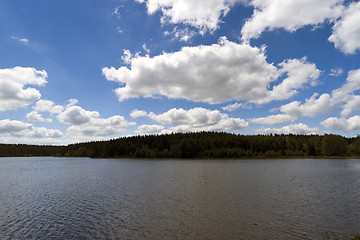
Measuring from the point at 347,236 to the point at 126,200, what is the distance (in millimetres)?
26588

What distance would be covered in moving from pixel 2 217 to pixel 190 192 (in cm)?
2594

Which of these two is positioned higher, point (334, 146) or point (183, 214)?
point (334, 146)

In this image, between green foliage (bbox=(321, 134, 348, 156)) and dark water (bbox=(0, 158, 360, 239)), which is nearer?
dark water (bbox=(0, 158, 360, 239))

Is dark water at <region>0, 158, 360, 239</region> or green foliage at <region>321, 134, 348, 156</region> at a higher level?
green foliage at <region>321, 134, 348, 156</region>

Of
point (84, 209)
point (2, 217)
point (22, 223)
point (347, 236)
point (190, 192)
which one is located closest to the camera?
point (347, 236)

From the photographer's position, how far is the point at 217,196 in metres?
34.0

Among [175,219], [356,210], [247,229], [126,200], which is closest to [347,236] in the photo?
[247,229]

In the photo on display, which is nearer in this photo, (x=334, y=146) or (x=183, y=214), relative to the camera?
(x=183, y=214)

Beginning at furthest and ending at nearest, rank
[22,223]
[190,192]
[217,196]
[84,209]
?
1. [190,192]
2. [217,196]
3. [84,209]
4. [22,223]

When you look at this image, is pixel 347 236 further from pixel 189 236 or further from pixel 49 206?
pixel 49 206

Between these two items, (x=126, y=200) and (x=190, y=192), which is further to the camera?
(x=190, y=192)

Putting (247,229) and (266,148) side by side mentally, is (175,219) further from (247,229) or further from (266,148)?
(266,148)

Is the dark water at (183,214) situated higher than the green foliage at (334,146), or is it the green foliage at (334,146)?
the green foliage at (334,146)

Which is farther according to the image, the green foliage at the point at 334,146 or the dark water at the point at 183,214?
the green foliage at the point at 334,146
